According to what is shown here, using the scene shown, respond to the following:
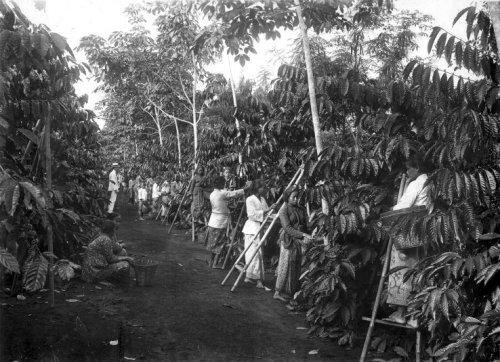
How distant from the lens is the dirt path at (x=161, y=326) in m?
3.90

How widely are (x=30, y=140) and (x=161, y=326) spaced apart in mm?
2524

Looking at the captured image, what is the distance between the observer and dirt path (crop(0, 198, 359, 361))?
12.8 ft

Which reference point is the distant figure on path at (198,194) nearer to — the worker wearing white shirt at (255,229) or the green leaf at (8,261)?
the worker wearing white shirt at (255,229)

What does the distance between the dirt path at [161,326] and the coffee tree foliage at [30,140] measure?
34.9 inches

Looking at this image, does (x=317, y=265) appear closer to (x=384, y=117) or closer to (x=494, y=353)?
(x=384, y=117)

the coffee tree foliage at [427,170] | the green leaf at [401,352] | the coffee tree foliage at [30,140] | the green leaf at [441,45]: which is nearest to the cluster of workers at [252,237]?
the coffee tree foliage at [427,170]

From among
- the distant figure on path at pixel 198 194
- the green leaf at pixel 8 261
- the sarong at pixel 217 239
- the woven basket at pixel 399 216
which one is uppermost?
the distant figure on path at pixel 198 194

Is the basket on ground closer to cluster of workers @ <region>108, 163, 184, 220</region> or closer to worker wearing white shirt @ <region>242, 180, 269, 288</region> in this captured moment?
worker wearing white shirt @ <region>242, 180, 269, 288</region>

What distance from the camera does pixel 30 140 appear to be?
360cm

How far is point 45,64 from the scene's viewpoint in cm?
358

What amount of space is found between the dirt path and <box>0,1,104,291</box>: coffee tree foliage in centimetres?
89

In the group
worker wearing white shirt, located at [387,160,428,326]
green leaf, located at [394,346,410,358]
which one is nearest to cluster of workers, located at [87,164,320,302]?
worker wearing white shirt, located at [387,160,428,326]

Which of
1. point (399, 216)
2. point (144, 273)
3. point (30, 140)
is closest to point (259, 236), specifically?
point (144, 273)

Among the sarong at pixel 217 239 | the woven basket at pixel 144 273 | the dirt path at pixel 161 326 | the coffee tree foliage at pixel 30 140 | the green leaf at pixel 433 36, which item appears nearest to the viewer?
the coffee tree foliage at pixel 30 140
